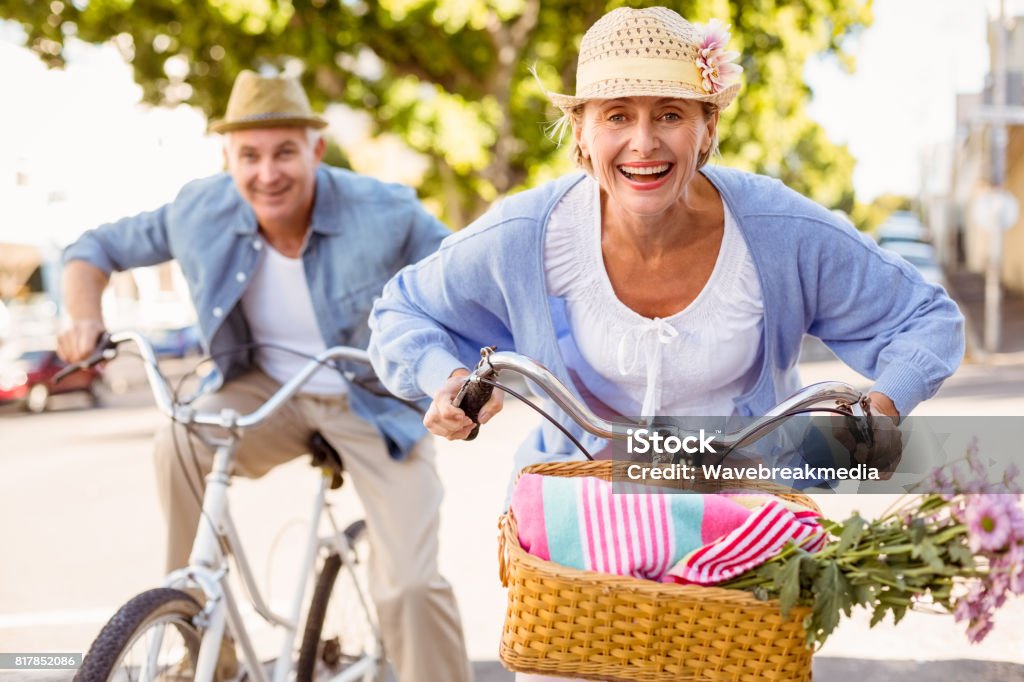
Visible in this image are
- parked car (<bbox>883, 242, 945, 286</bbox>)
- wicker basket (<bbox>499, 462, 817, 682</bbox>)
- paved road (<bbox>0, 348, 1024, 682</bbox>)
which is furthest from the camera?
parked car (<bbox>883, 242, 945, 286</bbox>)

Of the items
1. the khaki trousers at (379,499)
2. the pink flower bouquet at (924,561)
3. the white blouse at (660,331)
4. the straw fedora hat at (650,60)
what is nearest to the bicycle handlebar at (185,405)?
the khaki trousers at (379,499)

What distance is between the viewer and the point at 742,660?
1763 millimetres

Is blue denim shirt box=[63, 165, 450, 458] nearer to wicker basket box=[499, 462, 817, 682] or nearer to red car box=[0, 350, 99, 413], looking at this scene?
wicker basket box=[499, 462, 817, 682]

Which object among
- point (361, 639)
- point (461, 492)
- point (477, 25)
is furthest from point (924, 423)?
point (477, 25)

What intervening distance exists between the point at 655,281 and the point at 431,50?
16.0m

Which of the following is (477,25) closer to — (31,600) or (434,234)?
(31,600)

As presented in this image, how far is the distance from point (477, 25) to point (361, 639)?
12561 mm

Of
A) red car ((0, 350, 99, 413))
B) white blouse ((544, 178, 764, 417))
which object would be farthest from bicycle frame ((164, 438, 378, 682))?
red car ((0, 350, 99, 413))

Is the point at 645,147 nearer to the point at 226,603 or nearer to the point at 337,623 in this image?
the point at 226,603

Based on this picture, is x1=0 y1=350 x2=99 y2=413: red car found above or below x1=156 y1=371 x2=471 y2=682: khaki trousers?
below

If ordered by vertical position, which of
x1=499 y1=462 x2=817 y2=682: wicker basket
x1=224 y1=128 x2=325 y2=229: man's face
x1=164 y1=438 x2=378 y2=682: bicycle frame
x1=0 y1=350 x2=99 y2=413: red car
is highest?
x1=224 y1=128 x2=325 y2=229: man's face

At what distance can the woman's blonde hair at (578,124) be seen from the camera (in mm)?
2412

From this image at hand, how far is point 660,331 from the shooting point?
7.93ft

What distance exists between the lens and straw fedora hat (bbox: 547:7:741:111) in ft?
A: 7.33
